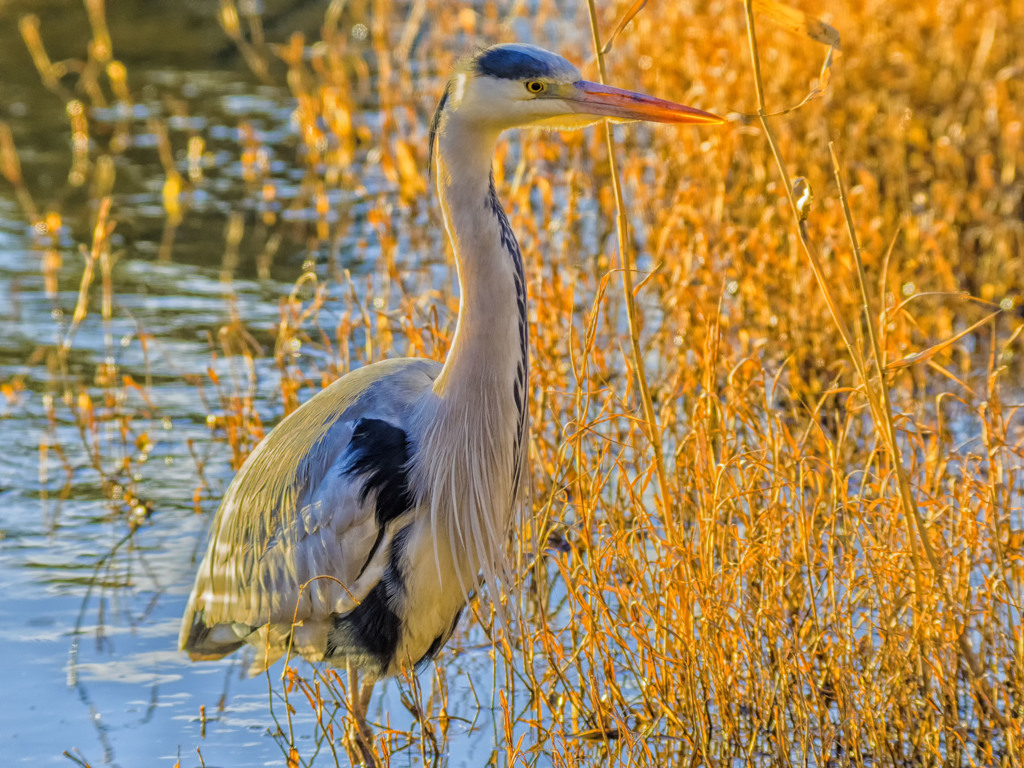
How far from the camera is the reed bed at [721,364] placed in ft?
10.3

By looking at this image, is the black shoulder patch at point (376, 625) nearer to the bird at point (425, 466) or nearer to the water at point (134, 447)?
the bird at point (425, 466)

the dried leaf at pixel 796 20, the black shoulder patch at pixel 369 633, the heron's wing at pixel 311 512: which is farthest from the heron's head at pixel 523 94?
the black shoulder patch at pixel 369 633

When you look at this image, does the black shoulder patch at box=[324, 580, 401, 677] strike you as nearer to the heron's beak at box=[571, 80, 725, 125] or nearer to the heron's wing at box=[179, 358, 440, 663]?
the heron's wing at box=[179, 358, 440, 663]

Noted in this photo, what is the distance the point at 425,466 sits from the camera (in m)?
3.20

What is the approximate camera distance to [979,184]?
707 cm

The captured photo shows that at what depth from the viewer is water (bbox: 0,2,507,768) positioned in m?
3.82

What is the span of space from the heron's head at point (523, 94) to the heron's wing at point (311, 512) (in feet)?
2.42

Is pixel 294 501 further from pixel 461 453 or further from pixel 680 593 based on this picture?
pixel 680 593

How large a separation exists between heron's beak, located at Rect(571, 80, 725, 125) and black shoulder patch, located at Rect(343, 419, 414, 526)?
895 millimetres

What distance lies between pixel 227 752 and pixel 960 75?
617cm

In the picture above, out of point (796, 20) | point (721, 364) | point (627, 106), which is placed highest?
point (796, 20)

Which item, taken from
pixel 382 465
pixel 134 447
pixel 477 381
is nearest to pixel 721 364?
pixel 477 381

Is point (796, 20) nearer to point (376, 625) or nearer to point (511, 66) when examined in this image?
point (511, 66)

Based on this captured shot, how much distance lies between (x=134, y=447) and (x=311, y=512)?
94.1 inches
